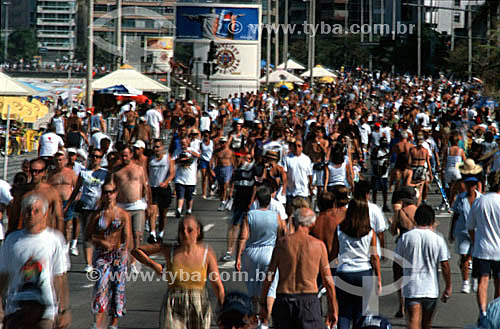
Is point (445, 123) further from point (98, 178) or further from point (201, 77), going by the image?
point (201, 77)

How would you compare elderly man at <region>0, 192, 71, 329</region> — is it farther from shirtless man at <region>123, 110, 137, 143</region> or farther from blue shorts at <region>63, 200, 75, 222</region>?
shirtless man at <region>123, 110, 137, 143</region>

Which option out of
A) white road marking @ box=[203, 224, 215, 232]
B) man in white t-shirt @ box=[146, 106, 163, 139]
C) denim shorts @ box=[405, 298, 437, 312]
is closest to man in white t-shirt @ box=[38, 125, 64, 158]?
white road marking @ box=[203, 224, 215, 232]

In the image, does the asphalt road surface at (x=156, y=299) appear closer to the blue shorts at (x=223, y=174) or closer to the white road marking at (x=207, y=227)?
the white road marking at (x=207, y=227)

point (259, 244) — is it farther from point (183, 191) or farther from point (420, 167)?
point (420, 167)

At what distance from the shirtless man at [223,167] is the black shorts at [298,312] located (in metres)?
11.7

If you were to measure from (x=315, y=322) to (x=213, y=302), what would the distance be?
11.2 ft

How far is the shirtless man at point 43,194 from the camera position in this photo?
32.0ft

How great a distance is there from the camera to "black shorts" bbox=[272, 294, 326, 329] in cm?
744

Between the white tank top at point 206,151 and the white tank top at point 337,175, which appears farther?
the white tank top at point 206,151

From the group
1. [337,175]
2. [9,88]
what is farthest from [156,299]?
[9,88]

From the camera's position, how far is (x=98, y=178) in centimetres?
1332

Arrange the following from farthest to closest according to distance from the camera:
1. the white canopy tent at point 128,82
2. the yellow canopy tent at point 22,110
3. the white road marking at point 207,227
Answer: the white canopy tent at point 128,82
the yellow canopy tent at point 22,110
the white road marking at point 207,227

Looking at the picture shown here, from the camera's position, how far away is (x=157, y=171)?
15984 millimetres

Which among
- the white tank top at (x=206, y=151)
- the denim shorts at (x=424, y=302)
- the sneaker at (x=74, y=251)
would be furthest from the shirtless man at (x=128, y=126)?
the denim shorts at (x=424, y=302)
